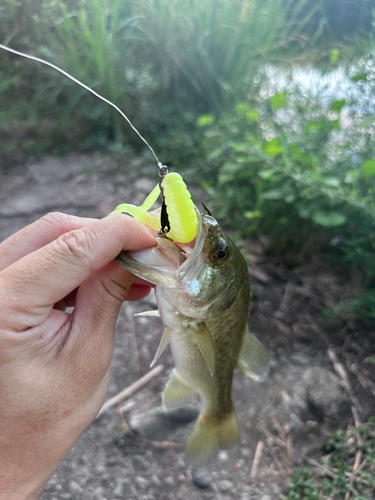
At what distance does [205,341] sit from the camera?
4.33ft

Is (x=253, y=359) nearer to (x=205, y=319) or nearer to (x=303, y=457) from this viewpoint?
(x=205, y=319)

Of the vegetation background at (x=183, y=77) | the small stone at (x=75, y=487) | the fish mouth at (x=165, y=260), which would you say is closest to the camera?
the fish mouth at (x=165, y=260)

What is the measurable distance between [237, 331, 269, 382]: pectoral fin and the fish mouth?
2.10 ft

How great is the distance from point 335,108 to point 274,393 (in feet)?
6.83

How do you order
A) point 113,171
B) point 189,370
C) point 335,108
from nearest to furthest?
point 189,370
point 335,108
point 113,171

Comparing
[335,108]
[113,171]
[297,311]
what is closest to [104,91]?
[113,171]

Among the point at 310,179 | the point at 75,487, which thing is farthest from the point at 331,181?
the point at 75,487

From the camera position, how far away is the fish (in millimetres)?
1163

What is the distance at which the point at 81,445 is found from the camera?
2102 millimetres

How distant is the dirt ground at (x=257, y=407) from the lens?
201cm

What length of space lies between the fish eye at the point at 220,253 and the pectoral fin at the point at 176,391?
763 mm

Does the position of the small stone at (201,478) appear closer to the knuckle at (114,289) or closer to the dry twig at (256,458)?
the dry twig at (256,458)

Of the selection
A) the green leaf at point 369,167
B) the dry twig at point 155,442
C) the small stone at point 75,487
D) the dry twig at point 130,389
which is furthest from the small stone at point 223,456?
the green leaf at point 369,167

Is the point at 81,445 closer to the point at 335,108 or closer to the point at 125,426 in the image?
the point at 125,426
